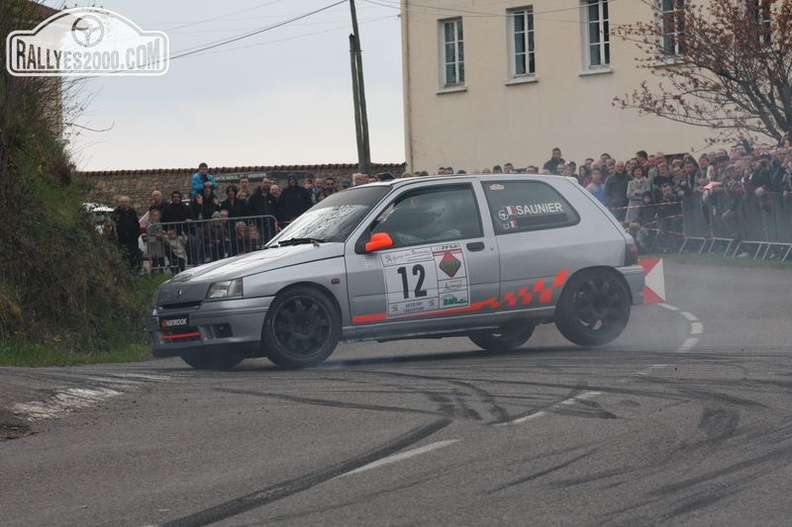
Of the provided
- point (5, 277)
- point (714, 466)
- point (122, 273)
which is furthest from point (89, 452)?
point (122, 273)

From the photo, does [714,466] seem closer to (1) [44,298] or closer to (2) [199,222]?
(1) [44,298]

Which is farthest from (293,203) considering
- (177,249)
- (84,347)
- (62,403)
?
(62,403)

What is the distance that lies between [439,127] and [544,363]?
30551 mm

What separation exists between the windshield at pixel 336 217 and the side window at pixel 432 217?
22 cm

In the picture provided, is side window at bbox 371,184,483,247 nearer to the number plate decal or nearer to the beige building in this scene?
the number plate decal

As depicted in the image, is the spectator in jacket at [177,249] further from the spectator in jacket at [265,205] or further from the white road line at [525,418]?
the white road line at [525,418]

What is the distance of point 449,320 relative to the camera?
46.2 ft

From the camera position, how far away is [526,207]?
579 inches

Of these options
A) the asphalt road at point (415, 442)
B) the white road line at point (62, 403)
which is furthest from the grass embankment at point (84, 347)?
the white road line at point (62, 403)

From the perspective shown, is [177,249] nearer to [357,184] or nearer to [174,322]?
[357,184]

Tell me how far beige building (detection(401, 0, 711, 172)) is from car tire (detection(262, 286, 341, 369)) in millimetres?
24836

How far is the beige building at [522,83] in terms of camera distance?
39.2 metres

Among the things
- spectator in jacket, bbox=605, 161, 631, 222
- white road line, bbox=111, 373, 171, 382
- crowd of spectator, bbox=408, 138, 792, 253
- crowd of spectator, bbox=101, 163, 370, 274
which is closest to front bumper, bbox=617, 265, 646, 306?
white road line, bbox=111, 373, 171, 382

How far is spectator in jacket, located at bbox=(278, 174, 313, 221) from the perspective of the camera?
77.5 ft
